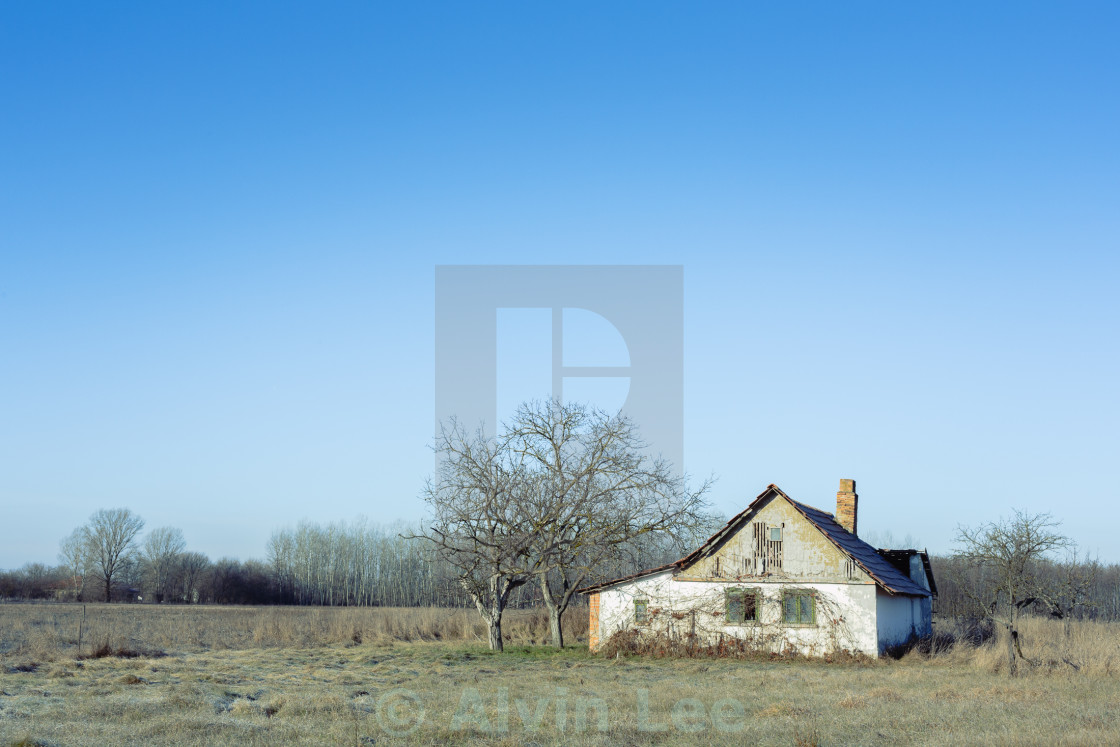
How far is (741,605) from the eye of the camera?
29.4 m

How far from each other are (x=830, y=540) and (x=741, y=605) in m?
3.84

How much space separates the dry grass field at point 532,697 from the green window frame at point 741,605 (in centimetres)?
208

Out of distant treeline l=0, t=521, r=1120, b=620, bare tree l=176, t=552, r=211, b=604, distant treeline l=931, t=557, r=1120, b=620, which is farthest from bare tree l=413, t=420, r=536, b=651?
bare tree l=176, t=552, r=211, b=604

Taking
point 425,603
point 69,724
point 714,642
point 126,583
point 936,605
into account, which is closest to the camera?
point 69,724

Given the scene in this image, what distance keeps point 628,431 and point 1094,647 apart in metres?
17.1

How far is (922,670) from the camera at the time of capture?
942 inches

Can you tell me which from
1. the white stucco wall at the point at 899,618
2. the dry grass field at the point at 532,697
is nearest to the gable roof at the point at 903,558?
the white stucco wall at the point at 899,618

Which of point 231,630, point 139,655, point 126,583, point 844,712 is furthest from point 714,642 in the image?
point 126,583

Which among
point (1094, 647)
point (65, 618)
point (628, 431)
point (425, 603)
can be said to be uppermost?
point (628, 431)

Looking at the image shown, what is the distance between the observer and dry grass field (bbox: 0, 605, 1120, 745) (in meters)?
12.8

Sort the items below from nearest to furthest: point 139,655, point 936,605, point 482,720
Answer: point 482,720, point 139,655, point 936,605

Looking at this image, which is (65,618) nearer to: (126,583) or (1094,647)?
(1094,647)

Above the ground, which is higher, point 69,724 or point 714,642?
point 69,724

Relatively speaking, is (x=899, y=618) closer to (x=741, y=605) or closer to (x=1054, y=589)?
(x=741, y=605)
